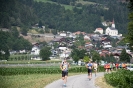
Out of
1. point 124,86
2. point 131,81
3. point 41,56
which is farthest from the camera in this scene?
point 41,56

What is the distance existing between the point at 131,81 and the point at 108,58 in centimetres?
11879

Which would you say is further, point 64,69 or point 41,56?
point 41,56

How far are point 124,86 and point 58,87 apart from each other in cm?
387

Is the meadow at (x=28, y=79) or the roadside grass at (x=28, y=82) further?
the meadow at (x=28, y=79)

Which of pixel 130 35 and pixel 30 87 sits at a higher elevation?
pixel 130 35

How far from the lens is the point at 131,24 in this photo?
4422 centimetres

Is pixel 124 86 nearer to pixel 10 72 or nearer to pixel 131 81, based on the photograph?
pixel 131 81

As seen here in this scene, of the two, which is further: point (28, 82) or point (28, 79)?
point (28, 79)

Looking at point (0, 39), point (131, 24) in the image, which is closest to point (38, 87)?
point (131, 24)

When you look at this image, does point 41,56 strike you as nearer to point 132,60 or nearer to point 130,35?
point 132,60

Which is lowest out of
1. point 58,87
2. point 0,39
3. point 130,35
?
point 58,87

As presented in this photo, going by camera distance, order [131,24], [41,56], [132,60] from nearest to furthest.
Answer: [131,24] < [132,60] < [41,56]

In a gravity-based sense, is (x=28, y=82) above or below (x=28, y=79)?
below

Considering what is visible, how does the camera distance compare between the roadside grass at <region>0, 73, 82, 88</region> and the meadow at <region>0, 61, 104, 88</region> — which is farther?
the meadow at <region>0, 61, 104, 88</region>
